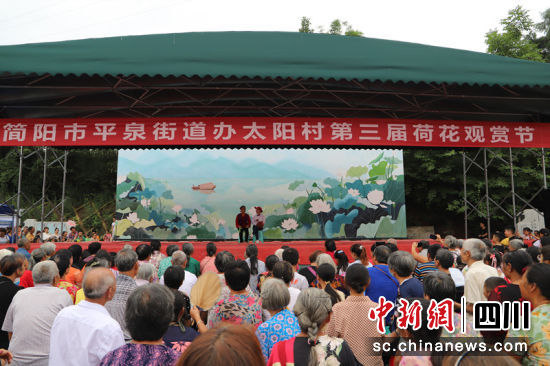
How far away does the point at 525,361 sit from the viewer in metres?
2.05

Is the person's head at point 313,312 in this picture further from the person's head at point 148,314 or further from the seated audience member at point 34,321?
the seated audience member at point 34,321

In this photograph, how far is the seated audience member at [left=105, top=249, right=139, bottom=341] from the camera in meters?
2.84

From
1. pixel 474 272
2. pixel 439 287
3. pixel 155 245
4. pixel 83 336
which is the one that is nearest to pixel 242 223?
pixel 155 245

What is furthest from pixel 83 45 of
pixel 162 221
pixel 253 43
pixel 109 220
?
pixel 109 220

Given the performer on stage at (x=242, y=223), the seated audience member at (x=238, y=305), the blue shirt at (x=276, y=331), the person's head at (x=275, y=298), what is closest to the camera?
the blue shirt at (x=276, y=331)

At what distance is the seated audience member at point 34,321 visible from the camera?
269cm

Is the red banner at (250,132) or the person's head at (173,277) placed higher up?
the red banner at (250,132)

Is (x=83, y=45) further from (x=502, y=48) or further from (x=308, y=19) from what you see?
(x=308, y=19)

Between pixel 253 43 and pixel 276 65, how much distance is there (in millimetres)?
1482

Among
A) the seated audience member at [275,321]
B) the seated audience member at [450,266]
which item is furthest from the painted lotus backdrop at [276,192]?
the seated audience member at [275,321]

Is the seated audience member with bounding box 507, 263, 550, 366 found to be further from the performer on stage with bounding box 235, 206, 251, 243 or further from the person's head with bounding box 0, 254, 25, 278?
the performer on stage with bounding box 235, 206, 251, 243

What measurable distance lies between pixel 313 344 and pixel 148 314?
2.63 ft

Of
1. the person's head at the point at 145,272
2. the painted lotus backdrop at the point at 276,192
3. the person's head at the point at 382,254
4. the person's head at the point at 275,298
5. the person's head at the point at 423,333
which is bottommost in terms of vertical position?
the person's head at the point at 423,333

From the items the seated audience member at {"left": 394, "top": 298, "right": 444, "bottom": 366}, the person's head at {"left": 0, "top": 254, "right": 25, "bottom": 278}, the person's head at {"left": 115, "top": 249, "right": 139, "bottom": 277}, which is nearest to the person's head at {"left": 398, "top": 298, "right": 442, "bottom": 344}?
the seated audience member at {"left": 394, "top": 298, "right": 444, "bottom": 366}
